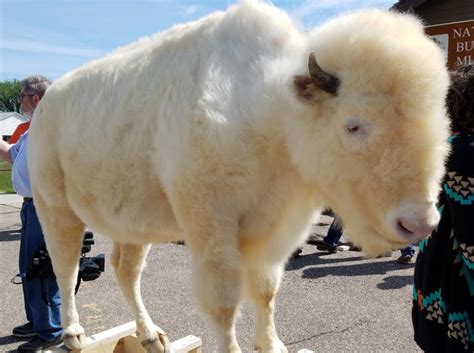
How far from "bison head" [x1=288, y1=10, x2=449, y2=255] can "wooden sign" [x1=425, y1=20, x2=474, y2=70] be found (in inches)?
219

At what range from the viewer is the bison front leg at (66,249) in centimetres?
308

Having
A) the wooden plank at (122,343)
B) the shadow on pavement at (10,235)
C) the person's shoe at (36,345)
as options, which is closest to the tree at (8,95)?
the shadow on pavement at (10,235)

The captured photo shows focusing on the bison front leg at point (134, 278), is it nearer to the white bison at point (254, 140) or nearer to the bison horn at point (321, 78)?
the white bison at point (254, 140)

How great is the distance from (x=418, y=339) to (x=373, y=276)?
3.96m

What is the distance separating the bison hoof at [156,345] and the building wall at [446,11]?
661 cm

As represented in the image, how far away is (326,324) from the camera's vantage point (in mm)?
4625

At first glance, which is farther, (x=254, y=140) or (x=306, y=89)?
(x=254, y=140)

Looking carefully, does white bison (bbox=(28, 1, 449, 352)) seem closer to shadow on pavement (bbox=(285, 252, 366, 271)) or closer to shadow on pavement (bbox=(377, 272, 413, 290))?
shadow on pavement (bbox=(377, 272, 413, 290))

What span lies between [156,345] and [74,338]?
21.6 inches

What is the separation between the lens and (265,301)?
2.55 m

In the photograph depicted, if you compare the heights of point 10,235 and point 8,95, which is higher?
point 8,95

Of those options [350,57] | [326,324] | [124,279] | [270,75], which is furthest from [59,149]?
[326,324]

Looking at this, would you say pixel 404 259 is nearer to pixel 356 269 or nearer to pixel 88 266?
pixel 356 269

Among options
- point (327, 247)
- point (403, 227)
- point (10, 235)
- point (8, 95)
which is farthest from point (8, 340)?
point (8, 95)
